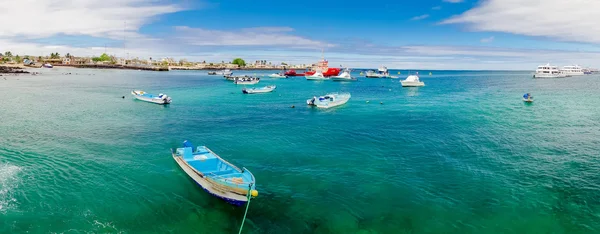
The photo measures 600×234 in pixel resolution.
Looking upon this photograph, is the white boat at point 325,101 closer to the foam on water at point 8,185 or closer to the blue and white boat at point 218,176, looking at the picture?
the blue and white boat at point 218,176

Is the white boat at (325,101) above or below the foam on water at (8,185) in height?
above

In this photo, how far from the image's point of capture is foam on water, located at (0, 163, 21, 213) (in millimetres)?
22656

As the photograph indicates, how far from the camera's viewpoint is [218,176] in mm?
24172

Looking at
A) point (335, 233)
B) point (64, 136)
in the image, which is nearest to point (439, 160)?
point (335, 233)

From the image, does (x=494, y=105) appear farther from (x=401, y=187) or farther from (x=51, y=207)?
(x=51, y=207)

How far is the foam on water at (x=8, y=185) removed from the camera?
74.3 ft

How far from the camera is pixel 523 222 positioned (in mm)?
22109

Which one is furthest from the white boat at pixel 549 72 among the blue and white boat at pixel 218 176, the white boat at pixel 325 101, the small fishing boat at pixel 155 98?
the blue and white boat at pixel 218 176

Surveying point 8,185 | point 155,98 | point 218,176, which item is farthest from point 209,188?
point 155,98

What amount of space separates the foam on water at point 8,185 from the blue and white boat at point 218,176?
35.8 feet

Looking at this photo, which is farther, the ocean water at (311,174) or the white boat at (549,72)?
the white boat at (549,72)

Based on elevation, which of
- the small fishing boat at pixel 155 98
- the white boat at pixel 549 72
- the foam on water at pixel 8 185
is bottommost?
the foam on water at pixel 8 185

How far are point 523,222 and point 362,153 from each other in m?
16.2

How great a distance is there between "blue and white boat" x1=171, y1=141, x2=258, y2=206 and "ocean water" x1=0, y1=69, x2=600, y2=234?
0.90 meters
